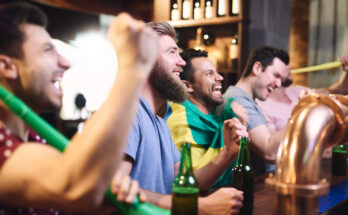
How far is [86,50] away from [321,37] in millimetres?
3473

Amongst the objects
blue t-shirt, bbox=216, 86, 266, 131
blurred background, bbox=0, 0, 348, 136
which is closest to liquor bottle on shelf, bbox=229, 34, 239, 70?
blurred background, bbox=0, 0, 348, 136

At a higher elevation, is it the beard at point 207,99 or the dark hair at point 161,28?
the dark hair at point 161,28

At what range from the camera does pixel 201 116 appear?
6.54 ft

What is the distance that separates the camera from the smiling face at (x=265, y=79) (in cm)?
247

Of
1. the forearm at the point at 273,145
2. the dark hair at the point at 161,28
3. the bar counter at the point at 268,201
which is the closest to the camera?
the bar counter at the point at 268,201

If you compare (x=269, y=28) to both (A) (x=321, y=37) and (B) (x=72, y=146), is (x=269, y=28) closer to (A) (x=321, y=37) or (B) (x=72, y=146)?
(A) (x=321, y=37)

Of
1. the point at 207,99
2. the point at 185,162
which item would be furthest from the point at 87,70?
the point at 185,162

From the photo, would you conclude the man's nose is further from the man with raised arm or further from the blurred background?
the blurred background

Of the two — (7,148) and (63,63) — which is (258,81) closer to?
(63,63)

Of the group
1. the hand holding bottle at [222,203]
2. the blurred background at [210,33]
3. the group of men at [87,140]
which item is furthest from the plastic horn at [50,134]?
the blurred background at [210,33]

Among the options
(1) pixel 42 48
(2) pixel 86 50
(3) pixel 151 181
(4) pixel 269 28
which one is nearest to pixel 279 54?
(4) pixel 269 28

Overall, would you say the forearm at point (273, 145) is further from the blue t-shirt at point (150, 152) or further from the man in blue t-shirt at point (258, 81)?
the blue t-shirt at point (150, 152)

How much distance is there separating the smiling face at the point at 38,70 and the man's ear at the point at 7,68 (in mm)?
11

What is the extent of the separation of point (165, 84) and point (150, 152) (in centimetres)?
35
